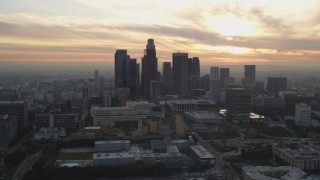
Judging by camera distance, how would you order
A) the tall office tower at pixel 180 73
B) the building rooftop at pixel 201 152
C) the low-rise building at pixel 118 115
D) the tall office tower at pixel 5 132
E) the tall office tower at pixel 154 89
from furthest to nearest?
the tall office tower at pixel 180 73 < the tall office tower at pixel 154 89 < the low-rise building at pixel 118 115 < the tall office tower at pixel 5 132 < the building rooftop at pixel 201 152

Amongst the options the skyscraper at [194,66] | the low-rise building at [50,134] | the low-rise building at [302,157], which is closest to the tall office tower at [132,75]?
the skyscraper at [194,66]

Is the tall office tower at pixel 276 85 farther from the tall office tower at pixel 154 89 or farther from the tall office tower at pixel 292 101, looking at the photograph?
the tall office tower at pixel 154 89

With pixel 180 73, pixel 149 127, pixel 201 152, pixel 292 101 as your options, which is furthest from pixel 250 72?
pixel 201 152

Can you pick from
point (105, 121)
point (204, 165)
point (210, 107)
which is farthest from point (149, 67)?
point (204, 165)

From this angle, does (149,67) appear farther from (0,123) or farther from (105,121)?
(0,123)

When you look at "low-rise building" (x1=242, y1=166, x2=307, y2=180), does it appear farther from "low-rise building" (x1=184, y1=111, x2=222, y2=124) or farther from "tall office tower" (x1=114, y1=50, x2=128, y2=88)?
"tall office tower" (x1=114, y1=50, x2=128, y2=88)

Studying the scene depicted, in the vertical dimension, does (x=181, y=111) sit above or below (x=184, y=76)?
below
